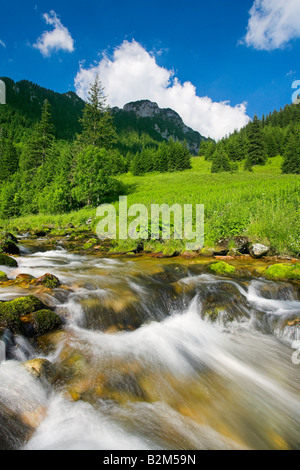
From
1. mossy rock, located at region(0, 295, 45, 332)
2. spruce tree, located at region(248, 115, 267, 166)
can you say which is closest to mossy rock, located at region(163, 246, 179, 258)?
mossy rock, located at region(0, 295, 45, 332)

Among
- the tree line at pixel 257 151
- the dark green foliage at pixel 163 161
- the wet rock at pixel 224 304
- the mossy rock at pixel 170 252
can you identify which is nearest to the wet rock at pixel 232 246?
the mossy rock at pixel 170 252

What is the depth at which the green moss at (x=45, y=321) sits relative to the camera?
3.76 meters

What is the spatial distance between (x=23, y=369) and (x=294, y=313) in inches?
225

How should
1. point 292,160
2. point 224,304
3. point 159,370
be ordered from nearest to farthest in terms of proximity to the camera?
1. point 159,370
2. point 224,304
3. point 292,160

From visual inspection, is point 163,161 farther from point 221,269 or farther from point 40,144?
point 221,269

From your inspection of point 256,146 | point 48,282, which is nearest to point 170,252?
point 48,282

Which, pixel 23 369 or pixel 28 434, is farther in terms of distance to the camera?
pixel 23 369

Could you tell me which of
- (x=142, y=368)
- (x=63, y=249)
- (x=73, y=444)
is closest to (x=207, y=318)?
(x=142, y=368)

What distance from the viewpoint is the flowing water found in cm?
246

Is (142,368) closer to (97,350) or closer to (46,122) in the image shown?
(97,350)

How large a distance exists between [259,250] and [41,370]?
8890mm

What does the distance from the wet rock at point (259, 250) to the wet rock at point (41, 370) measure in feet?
28.4

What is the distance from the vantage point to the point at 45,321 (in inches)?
152

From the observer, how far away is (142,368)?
3.57 m
